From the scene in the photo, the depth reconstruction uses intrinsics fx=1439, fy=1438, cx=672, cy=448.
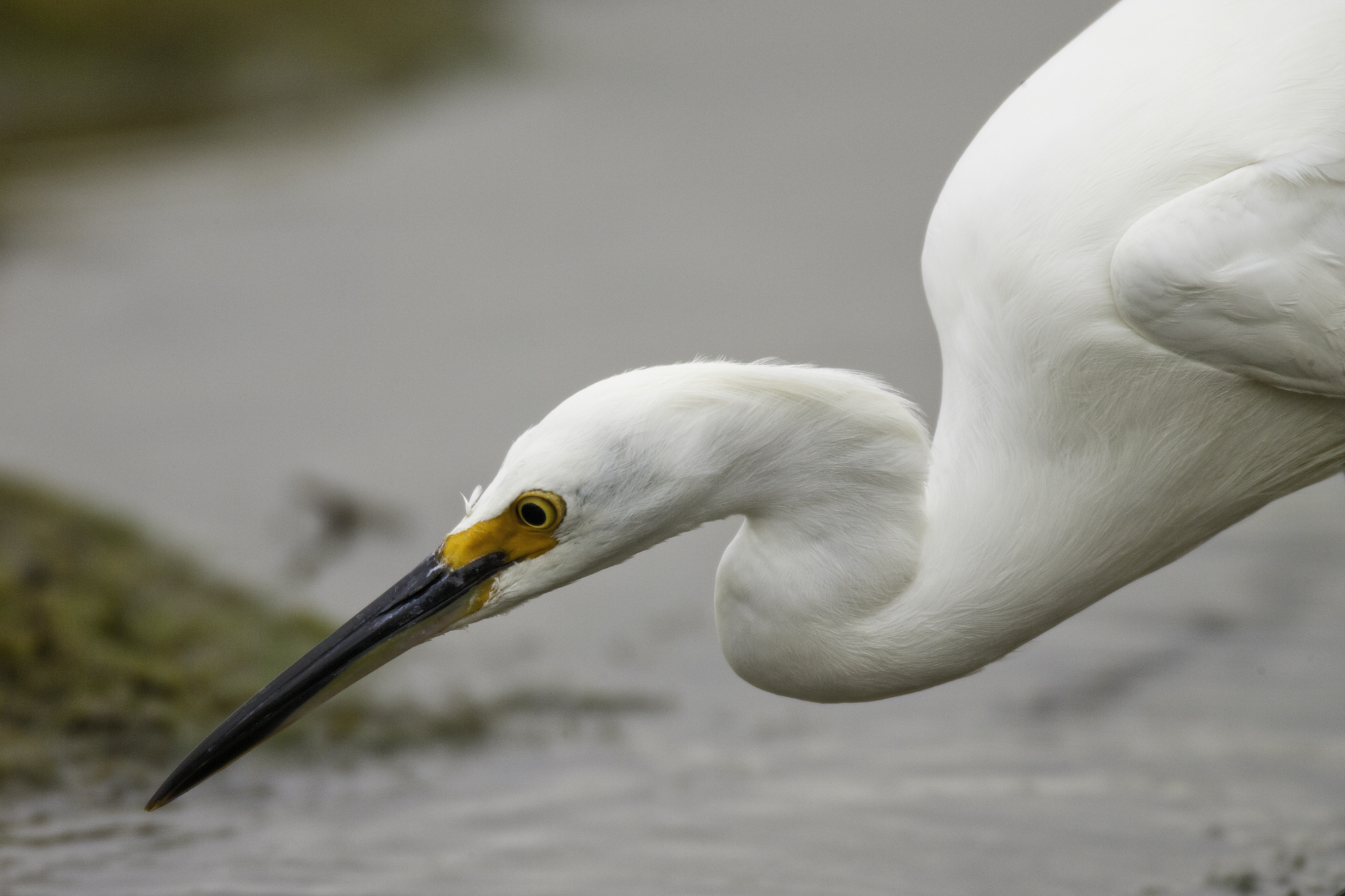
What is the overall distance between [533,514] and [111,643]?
2.22 m

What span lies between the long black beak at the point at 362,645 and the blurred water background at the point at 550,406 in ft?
3.21

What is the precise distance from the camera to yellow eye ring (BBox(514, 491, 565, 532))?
1.88m

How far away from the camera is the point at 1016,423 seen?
2092 millimetres

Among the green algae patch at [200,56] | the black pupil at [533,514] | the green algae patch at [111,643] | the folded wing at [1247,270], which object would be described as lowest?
→ the black pupil at [533,514]

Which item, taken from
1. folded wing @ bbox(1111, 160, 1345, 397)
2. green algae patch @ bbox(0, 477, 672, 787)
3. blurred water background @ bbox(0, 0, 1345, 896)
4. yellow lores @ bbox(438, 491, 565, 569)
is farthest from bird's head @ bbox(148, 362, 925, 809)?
green algae patch @ bbox(0, 477, 672, 787)

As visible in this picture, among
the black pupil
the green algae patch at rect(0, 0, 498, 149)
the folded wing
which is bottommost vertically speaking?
the black pupil

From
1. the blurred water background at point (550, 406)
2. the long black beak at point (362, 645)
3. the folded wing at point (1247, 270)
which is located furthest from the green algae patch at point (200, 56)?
the folded wing at point (1247, 270)

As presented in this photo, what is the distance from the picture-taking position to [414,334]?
207 inches

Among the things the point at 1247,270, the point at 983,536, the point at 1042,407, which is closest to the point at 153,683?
the point at 983,536

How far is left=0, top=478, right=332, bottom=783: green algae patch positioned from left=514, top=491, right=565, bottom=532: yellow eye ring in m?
1.89

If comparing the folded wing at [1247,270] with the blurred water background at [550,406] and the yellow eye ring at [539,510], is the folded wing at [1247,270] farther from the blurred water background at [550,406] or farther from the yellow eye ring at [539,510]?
the blurred water background at [550,406]

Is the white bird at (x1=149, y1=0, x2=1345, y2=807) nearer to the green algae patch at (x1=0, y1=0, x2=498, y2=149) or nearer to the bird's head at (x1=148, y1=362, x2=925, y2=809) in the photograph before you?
the bird's head at (x1=148, y1=362, x2=925, y2=809)

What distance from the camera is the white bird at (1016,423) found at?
1.93 meters

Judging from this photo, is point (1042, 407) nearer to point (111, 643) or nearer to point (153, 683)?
point (153, 683)
